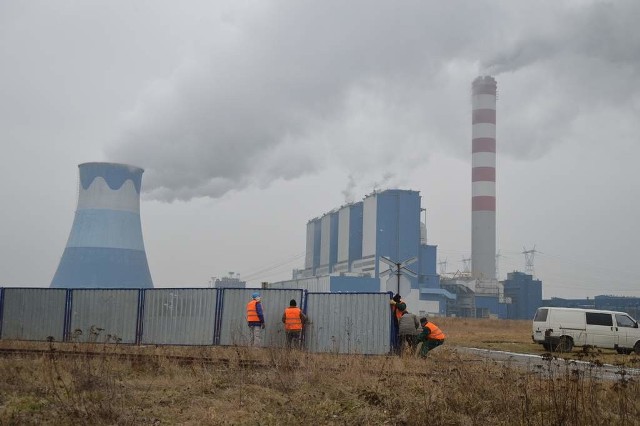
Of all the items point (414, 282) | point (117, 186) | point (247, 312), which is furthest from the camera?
point (414, 282)

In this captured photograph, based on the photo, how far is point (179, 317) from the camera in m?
14.6

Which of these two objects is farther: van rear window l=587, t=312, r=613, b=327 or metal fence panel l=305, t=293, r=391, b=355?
van rear window l=587, t=312, r=613, b=327

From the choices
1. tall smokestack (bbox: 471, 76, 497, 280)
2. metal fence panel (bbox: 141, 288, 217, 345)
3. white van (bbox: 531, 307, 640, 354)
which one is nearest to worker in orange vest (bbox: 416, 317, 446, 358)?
metal fence panel (bbox: 141, 288, 217, 345)

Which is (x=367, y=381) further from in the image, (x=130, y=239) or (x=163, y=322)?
(x=130, y=239)

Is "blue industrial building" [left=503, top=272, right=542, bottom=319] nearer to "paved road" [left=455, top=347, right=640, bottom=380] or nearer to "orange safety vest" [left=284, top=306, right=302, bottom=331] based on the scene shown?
"paved road" [left=455, top=347, right=640, bottom=380]

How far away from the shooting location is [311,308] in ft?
46.6

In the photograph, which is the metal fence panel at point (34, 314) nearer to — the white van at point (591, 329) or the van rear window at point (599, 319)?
the white van at point (591, 329)

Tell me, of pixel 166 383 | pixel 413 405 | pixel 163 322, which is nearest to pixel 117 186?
pixel 163 322

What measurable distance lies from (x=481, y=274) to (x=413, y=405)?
6421cm

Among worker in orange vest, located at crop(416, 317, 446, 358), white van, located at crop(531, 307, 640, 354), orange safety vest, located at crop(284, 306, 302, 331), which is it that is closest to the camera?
worker in orange vest, located at crop(416, 317, 446, 358)

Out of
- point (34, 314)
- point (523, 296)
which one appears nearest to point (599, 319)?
point (34, 314)

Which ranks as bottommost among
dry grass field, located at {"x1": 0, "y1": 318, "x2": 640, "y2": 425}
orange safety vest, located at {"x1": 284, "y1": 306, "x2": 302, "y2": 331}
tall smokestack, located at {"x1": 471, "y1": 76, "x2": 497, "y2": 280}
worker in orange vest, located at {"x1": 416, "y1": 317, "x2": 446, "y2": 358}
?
dry grass field, located at {"x1": 0, "y1": 318, "x2": 640, "y2": 425}

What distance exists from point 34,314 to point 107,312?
197 centimetres

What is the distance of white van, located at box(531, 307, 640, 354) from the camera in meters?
18.0
